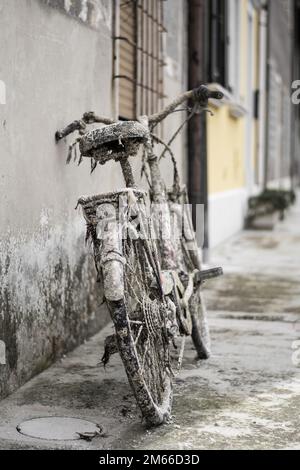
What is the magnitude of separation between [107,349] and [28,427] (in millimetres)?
468

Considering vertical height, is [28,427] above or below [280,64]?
below

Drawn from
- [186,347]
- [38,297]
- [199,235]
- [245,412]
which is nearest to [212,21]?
[199,235]

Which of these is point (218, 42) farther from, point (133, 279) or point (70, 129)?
point (133, 279)

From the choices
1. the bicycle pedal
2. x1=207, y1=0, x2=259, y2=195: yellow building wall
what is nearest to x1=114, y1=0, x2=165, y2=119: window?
the bicycle pedal

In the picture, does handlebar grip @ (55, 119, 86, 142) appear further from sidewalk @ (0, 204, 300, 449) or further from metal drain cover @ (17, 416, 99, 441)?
metal drain cover @ (17, 416, 99, 441)

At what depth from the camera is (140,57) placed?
6.05 m

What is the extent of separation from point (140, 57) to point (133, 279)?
308 centimetres

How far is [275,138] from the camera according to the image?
1944 cm

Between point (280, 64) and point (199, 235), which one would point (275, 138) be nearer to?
point (280, 64)

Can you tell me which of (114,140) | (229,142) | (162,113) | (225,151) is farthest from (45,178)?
(229,142)

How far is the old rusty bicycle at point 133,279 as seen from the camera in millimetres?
3086

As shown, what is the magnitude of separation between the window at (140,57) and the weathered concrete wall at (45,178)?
0.48 meters

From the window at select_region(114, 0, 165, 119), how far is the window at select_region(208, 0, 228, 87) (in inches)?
97.5

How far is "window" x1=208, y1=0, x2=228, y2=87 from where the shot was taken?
901 centimetres
